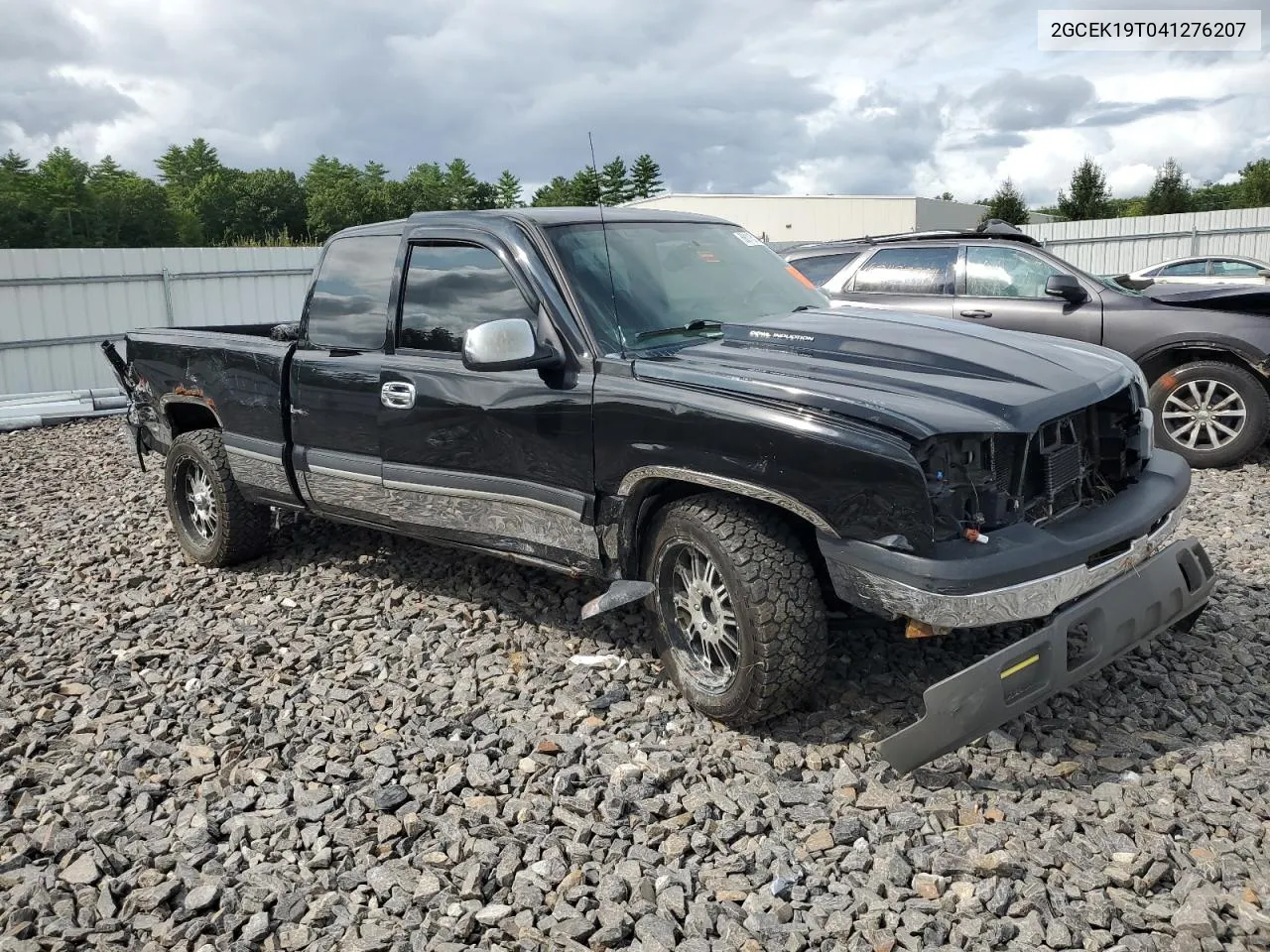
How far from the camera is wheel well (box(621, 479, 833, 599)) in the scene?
3.57 meters

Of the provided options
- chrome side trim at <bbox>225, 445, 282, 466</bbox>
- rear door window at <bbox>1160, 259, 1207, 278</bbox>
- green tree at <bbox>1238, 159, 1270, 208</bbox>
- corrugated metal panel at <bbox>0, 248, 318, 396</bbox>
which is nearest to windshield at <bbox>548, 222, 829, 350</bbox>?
chrome side trim at <bbox>225, 445, 282, 466</bbox>

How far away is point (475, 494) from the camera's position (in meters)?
4.43

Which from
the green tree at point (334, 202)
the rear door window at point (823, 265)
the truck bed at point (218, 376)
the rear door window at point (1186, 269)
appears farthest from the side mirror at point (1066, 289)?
the green tree at point (334, 202)

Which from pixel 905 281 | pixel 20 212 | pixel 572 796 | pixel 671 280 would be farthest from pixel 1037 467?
pixel 20 212

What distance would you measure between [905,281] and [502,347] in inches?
220

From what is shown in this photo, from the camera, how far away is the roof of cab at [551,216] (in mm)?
4426

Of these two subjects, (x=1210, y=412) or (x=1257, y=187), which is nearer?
(x=1210, y=412)

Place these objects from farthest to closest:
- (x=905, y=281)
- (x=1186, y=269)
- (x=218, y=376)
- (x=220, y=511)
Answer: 1. (x=1186, y=269)
2. (x=905, y=281)
3. (x=220, y=511)
4. (x=218, y=376)

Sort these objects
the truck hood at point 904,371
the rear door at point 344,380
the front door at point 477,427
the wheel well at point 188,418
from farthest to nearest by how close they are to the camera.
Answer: the wheel well at point 188,418
the rear door at point 344,380
the front door at point 477,427
the truck hood at point 904,371

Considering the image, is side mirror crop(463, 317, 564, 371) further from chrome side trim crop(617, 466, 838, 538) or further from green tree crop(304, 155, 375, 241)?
green tree crop(304, 155, 375, 241)

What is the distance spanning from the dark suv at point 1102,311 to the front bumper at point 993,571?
370 centimetres

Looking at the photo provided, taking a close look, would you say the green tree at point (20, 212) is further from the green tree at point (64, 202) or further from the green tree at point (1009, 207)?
the green tree at point (1009, 207)

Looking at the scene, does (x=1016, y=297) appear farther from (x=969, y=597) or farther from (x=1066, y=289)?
(x=969, y=597)

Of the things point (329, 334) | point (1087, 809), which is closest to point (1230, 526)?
point (1087, 809)
